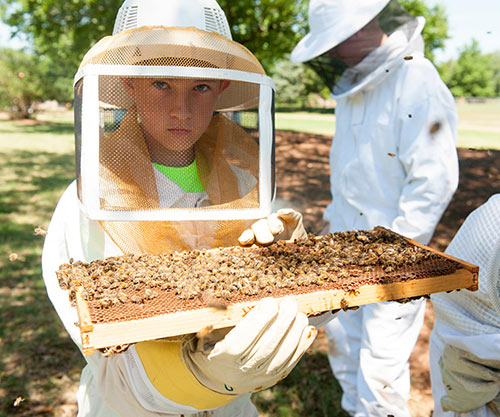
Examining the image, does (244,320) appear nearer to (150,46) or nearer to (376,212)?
(150,46)

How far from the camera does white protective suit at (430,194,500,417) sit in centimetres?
149

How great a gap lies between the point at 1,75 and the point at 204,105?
33198 millimetres

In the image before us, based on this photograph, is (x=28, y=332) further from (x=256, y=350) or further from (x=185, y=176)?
(x=256, y=350)

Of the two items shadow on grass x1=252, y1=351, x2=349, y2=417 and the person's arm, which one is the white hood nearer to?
the person's arm

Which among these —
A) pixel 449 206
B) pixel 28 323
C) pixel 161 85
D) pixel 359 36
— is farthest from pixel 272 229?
pixel 449 206

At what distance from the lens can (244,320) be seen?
1.11 metres

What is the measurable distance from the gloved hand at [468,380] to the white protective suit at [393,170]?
997mm

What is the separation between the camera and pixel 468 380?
5.14 ft

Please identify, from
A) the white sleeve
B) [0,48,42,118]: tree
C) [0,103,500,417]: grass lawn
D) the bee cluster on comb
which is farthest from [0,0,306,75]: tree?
[0,48,42,118]: tree

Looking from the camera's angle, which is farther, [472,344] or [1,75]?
[1,75]

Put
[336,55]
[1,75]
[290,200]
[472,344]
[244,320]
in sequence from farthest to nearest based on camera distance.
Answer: [1,75], [290,200], [336,55], [472,344], [244,320]

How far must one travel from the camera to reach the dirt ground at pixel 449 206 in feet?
11.9

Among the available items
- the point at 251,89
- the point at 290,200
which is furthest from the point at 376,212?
the point at 290,200

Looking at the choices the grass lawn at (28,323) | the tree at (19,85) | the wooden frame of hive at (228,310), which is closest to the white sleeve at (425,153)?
the wooden frame of hive at (228,310)
